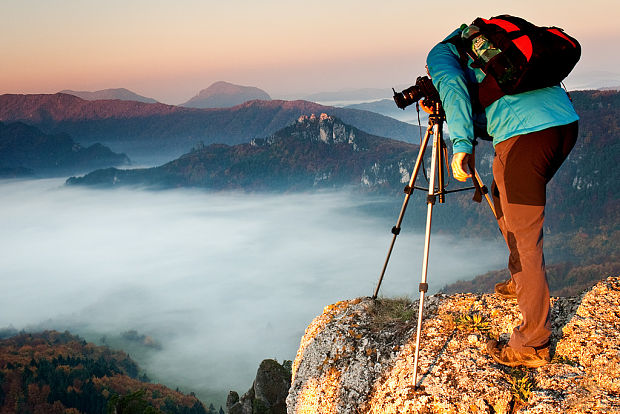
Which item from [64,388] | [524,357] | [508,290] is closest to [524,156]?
[524,357]

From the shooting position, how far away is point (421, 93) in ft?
12.2

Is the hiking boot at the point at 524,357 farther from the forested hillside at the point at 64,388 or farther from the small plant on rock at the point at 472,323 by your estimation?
the forested hillside at the point at 64,388

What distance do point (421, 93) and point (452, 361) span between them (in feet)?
7.76

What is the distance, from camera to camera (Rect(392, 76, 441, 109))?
3.63m

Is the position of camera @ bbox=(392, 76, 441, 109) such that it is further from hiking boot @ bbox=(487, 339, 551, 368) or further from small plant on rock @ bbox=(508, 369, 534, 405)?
small plant on rock @ bbox=(508, 369, 534, 405)

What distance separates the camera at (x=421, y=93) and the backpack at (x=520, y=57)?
0.53m

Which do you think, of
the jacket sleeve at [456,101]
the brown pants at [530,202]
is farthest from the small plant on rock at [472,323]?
the jacket sleeve at [456,101]

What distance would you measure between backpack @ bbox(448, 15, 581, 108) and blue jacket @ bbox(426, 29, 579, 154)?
0.08 m

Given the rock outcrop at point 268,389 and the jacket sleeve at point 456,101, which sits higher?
the jacket sleeve at point 456,101

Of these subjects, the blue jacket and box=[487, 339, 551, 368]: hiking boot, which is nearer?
the blue jacket

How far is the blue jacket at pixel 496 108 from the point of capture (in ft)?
9.64

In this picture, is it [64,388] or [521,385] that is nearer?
[521,385]

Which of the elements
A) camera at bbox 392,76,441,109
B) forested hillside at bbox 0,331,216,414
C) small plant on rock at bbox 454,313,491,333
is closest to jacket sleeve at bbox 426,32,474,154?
camera at bbox 392,76,441,109

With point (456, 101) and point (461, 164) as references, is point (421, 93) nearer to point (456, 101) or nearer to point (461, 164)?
point (456, 101)
